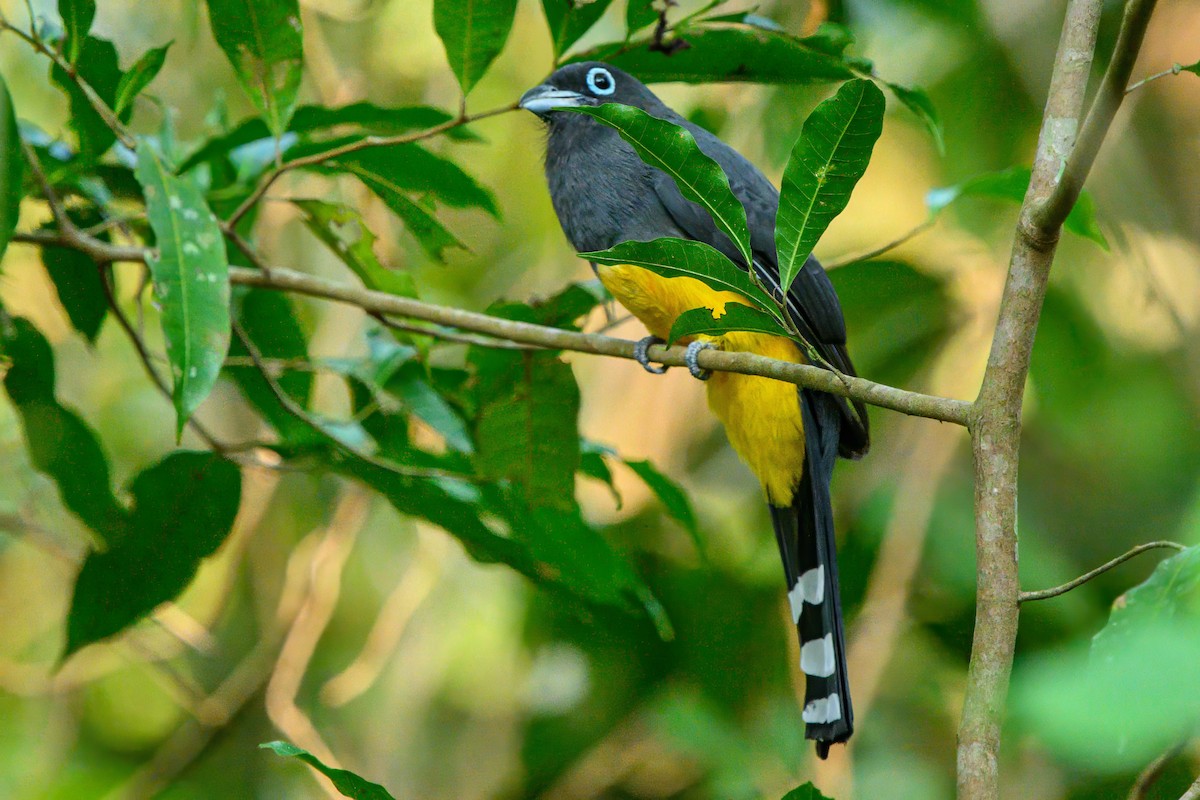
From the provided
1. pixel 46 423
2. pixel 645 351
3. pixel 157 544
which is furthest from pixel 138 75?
pixel 645 351

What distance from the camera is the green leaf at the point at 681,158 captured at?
4.16 feet

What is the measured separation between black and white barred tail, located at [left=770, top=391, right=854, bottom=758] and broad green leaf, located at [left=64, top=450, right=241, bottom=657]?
121 centimetres

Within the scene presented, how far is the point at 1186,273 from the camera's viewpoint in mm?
3977

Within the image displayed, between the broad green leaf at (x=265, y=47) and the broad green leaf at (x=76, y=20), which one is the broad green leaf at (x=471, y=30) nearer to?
the broad green leaf at (x=265, y=47)

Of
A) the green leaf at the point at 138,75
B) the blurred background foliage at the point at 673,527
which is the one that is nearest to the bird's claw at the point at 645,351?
the blurred background foliage at the point at 673,527

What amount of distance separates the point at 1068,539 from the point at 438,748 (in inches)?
96.0

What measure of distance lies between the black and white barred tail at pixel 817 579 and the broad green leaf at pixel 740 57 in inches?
30.4

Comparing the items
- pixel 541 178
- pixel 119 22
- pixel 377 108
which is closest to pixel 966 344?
pixel 541 178

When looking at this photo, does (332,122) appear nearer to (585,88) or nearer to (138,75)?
(138,75)

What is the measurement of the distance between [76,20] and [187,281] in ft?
1.90

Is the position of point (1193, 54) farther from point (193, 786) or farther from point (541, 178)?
point (193, 786)

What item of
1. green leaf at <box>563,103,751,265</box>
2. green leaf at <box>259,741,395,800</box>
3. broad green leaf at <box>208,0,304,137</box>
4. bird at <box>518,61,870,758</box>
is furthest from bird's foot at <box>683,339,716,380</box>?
green leaf at <box>259,741,395,800</box>

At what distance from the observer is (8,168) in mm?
1488

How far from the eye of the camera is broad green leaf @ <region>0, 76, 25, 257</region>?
1.46 meters
